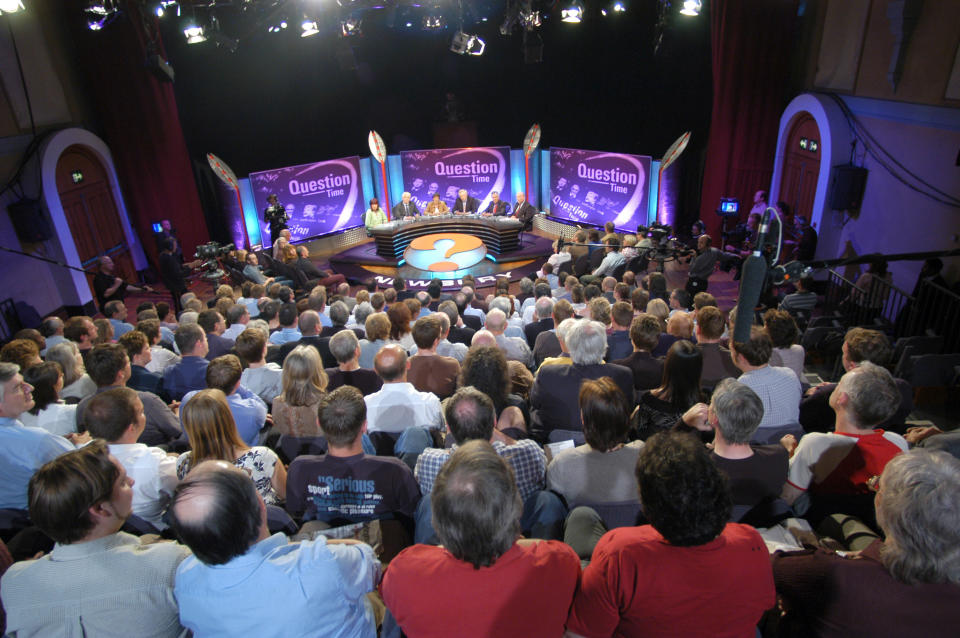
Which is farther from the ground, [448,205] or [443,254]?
[448,205]

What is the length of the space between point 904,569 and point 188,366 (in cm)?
401

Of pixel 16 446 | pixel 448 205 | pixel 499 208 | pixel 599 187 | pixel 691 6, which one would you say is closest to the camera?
pixel 16 446

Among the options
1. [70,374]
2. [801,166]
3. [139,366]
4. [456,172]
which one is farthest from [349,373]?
[456,172]

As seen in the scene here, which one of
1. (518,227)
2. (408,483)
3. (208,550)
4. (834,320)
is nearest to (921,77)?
(834,320)

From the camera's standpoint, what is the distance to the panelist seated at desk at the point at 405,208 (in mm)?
12375

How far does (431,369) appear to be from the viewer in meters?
3.86

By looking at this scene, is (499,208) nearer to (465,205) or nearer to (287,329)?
(465,205)

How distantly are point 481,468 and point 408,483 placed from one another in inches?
31.7

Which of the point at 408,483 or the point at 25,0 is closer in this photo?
the point at 408,483

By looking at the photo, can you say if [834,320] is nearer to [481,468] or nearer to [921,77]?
[921,77]

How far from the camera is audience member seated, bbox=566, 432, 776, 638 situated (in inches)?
61.9

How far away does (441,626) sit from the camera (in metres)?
1.56

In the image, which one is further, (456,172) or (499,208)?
(456,172)

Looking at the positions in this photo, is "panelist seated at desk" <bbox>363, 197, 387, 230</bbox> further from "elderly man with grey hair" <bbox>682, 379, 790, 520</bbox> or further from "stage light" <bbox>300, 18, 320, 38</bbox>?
"elderly man with grey hair" <bbox>682, 379, 790, 520</bbox>
